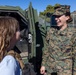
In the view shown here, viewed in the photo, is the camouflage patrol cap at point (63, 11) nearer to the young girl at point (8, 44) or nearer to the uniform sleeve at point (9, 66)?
the young girl at point (8, 44)

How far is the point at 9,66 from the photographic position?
147 cm

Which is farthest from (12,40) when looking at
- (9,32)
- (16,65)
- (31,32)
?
(31,32)

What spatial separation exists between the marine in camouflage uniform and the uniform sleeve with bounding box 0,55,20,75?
211cm

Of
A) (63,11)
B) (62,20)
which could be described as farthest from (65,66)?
(63,11)

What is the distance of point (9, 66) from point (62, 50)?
2.22 m

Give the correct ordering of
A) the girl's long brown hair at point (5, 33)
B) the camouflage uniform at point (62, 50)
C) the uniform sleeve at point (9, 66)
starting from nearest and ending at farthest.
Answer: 1. the uniform sleeve at point (9, 66)
2. the girl's long brown hair at point (5, 33)
3. the camouflage uniform at point (62, 50)

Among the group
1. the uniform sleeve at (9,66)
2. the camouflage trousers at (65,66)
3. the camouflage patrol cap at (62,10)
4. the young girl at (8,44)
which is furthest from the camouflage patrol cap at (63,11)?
the uniform sleeve at (9,66)

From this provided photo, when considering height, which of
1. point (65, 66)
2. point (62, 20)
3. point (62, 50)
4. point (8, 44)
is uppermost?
point (62, 20)

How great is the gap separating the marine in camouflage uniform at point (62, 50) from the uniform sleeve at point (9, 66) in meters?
2.11

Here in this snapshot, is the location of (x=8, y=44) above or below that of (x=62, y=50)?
above

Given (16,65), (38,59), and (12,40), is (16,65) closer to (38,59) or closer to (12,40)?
(12,40)

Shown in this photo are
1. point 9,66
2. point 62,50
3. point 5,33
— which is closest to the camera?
point 9,66

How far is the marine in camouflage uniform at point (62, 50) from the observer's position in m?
3.59

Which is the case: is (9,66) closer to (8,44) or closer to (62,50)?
(8,44)
